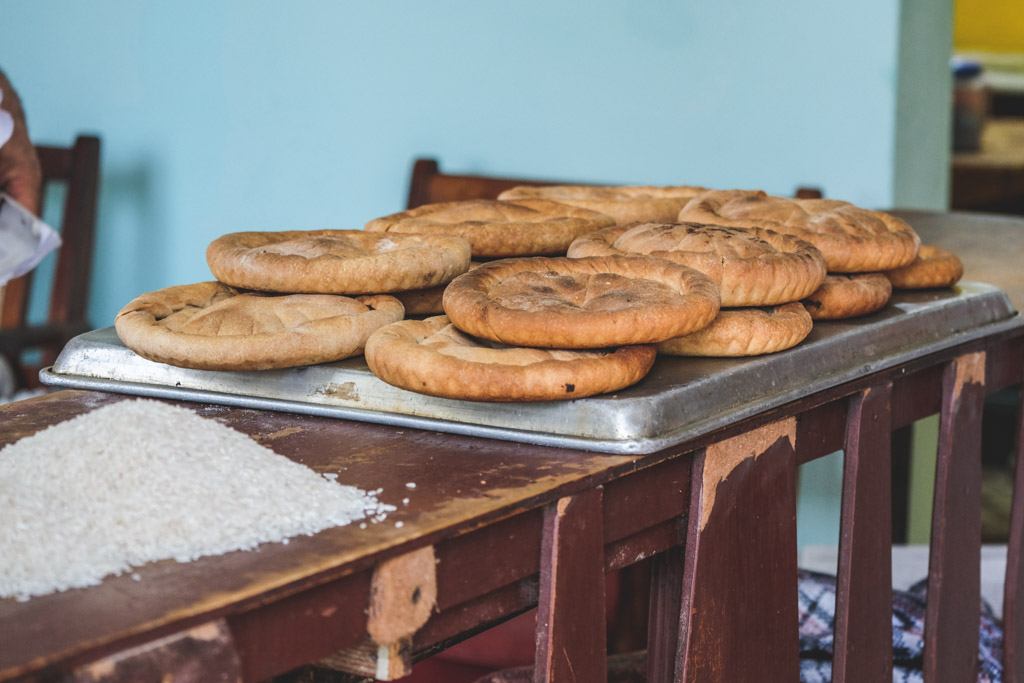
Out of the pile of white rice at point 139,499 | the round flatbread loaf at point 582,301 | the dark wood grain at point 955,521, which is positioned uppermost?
the round flatbread loaf at point 582,301

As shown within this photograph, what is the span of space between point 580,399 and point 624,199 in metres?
0.82

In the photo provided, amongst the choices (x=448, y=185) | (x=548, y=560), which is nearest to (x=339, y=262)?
(x=548, y=560)

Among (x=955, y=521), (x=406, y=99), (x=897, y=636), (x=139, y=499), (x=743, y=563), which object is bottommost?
(x=897, y=636)

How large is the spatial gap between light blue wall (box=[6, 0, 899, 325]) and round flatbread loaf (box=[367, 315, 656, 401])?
66.4 inches

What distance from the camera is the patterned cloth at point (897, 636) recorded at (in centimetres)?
202

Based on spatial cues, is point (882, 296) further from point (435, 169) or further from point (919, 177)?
point (435, 169)

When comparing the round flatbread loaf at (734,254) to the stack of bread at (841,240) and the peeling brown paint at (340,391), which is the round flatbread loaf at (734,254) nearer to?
the stack of bread at (841,240)

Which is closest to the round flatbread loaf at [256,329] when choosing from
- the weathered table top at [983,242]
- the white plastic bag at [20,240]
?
the white plastic bag at [20,240]

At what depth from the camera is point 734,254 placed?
1466 millimetres

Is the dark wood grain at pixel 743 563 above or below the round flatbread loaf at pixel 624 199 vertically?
below

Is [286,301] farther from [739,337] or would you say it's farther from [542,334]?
[739,337]

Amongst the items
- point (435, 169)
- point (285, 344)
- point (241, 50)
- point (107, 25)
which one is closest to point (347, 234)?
point (285, 344)

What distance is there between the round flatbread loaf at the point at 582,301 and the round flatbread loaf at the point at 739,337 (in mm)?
59

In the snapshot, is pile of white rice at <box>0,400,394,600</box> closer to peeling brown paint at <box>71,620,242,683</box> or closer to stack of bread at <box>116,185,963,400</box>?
peeling brown paint at <box>71,620,242,683</box>
